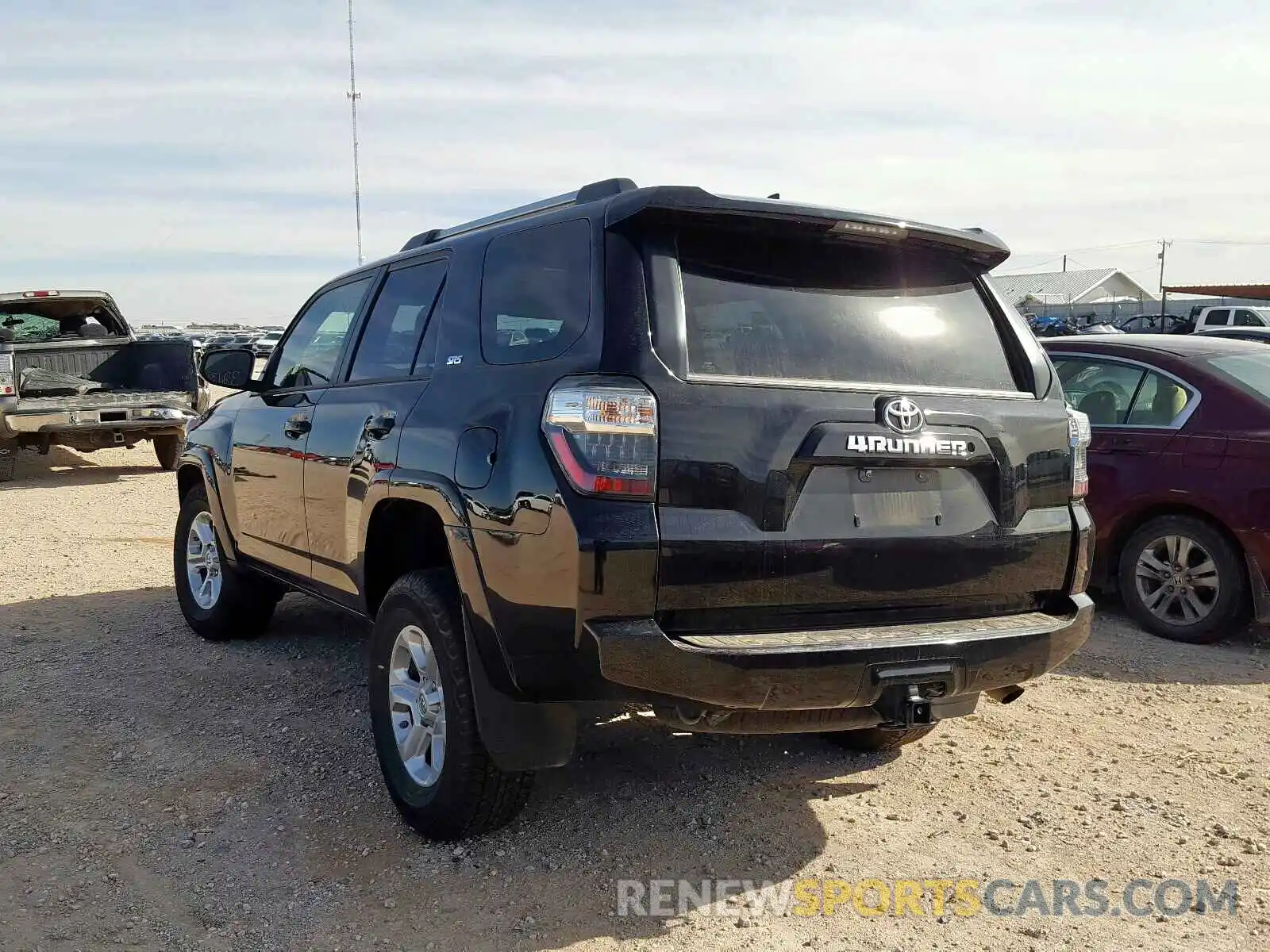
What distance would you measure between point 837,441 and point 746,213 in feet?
2.23

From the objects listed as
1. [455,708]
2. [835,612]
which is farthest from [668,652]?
[455,708]

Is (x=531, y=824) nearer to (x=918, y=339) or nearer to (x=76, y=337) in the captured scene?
(x=918, y=339)

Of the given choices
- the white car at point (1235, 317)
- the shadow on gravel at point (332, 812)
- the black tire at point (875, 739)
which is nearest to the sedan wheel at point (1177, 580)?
the black tire at point (875, 739)

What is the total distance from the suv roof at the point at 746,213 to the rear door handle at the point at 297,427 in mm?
1218

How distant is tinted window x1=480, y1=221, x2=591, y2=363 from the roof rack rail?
115 millimetres

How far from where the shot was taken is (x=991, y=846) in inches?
141

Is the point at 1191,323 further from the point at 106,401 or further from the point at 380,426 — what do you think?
the point at 380,426

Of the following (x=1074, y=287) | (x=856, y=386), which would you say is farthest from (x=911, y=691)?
(x=1074, y=287)

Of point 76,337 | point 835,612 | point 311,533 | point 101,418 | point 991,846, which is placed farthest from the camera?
point 76,337

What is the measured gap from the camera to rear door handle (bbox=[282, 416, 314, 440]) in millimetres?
4596

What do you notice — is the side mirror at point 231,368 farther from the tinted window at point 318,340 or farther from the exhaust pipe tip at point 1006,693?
the exhaust pipe tip at point 1006,693

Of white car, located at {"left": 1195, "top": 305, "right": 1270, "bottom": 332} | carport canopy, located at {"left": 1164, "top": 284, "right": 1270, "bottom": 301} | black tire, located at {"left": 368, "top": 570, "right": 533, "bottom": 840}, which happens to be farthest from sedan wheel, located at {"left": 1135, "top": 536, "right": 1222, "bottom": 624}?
carport canopy, located at {"left": 1164, "top": 284, "right": 1270, "bottom": 301}

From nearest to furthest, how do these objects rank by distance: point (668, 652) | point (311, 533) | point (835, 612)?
point (668, 652) → point (835, 612) → point (311, 533)

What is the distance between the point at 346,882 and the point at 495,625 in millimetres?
940
